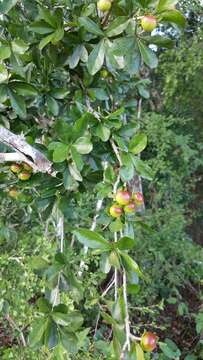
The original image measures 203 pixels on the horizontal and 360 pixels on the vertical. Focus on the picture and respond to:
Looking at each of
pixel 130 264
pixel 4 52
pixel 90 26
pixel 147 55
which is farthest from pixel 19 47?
pixel 130 264

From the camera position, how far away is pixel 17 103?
878mm

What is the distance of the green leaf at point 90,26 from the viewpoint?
76 cm

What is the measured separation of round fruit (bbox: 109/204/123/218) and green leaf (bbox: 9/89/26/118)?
293 mm

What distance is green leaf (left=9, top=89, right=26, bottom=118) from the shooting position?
0.87 meters

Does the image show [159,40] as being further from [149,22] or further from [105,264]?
[105,264]

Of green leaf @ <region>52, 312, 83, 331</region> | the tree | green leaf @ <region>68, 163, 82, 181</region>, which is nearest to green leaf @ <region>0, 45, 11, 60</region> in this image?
the tree

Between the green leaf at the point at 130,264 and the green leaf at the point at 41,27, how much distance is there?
0.45 m

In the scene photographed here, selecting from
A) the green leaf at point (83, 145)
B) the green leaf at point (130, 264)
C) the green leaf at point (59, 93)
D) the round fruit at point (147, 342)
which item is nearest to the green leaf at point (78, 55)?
the green leaf at point (59, 93)

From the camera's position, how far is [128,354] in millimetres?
592

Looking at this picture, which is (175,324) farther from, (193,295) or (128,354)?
(128,354)

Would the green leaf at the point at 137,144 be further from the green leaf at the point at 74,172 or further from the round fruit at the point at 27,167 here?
the round fruit at the point at 27,167

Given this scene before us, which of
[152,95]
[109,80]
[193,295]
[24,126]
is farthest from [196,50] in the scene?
[24,126]

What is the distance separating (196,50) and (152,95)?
876mm

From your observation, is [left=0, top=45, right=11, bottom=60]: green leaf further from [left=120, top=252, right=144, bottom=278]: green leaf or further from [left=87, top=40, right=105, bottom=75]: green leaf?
[left=120, top=252, right=144, bottom=278]: green leaf
